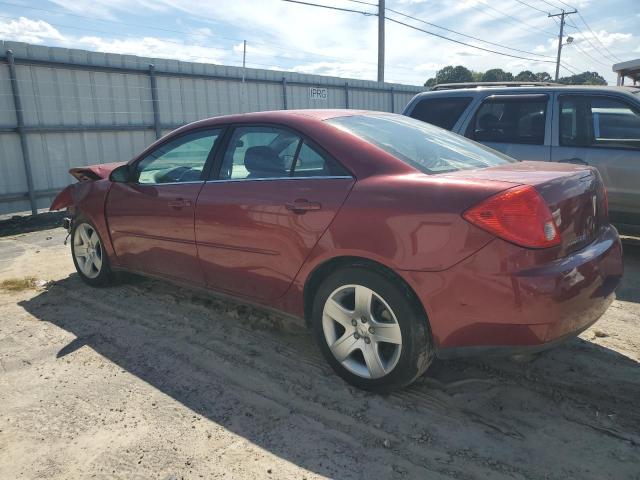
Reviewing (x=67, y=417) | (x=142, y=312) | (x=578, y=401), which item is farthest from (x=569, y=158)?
(x=67, y=417)

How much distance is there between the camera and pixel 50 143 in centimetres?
902

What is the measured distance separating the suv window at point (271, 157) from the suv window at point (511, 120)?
10.6 ft

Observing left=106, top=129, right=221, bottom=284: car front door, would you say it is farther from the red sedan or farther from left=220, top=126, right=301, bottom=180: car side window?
left=220, top=126, right=301, bottom=180: car side window

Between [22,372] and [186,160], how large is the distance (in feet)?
5.94

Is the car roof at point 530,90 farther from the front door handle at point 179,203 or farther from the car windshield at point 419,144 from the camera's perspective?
the front door handle at point 179,203

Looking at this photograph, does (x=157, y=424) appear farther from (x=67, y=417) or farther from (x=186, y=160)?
(x=186, y=160)

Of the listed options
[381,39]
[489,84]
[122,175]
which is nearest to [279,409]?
[122,175]

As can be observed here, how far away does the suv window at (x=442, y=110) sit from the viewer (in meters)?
6.00

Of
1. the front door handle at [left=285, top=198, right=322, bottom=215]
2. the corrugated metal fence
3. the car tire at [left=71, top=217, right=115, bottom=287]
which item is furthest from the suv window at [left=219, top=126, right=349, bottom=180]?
the corrugated metal fence

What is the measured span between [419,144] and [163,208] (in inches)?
77.5

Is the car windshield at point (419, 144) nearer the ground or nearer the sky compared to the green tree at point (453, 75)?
nearer the ground

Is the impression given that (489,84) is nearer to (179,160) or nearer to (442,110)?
(442,110)

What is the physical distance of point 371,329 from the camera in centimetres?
277

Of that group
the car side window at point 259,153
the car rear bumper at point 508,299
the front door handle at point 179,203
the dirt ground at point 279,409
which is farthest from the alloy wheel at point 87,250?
the car rear bumper at point 508,299
